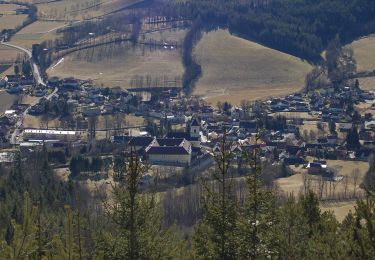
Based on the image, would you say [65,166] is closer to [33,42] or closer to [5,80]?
[5,80]

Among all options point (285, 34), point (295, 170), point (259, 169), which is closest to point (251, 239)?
point (259, 169)

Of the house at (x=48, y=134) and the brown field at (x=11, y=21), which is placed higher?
the brown field at (x=11, y=21)

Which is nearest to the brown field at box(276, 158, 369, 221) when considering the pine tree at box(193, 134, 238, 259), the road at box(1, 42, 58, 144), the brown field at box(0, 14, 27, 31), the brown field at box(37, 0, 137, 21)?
the road at box(1, 42, 58, 144)

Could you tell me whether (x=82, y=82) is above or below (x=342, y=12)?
below

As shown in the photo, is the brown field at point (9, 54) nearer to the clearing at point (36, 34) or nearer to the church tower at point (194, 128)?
the clearing at point (36, 34)

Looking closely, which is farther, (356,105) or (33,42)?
(33,42)

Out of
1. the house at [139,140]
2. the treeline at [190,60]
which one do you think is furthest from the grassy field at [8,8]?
the house at [139,140]

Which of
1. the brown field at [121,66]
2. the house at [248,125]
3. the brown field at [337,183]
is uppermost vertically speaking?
the brown field at [121,66]
